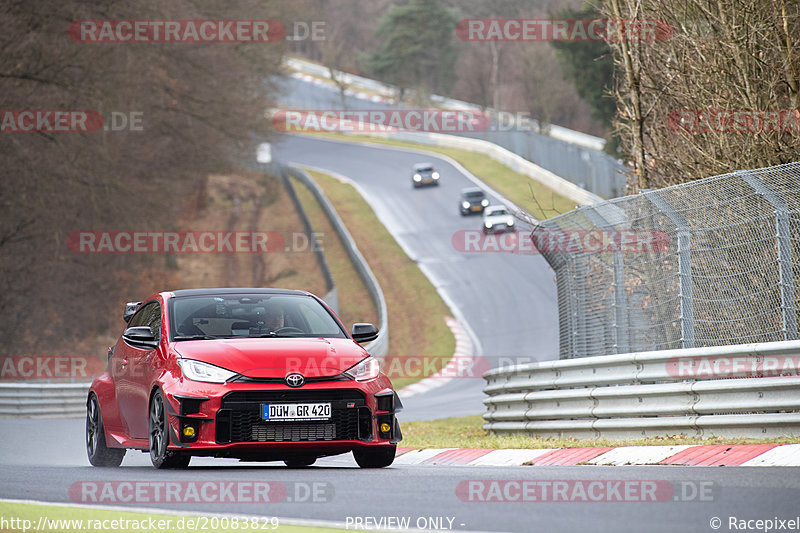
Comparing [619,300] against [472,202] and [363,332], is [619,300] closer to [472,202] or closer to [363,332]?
[363,332]

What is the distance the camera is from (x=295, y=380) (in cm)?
904

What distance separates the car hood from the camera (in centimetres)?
909

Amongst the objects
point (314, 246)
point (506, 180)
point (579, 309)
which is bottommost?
point (579, 309)

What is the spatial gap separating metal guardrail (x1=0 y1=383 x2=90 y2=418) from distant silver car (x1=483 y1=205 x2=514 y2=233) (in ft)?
94.4

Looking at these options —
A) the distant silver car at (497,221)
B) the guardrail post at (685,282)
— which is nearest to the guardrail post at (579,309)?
the guardrail post at (685,282)

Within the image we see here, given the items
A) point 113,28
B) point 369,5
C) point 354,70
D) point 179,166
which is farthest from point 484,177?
point 369,5

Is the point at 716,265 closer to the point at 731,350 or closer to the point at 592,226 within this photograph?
the point at 731,350

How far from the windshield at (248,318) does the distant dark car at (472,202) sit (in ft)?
159

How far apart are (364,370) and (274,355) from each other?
0.75 metres

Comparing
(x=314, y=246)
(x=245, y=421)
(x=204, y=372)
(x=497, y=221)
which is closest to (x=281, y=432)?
(x=245, y=421)

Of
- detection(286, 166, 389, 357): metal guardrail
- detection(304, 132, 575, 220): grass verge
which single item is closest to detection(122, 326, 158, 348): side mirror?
detection(286, 166, 389, 357): metal guardrail

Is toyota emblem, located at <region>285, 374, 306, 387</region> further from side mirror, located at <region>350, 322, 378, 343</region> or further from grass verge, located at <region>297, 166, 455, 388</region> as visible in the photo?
grass verge, located at <region>297, 166, 455, 388</region>

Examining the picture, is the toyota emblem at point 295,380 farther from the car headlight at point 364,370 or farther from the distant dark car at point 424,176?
the distant dark car at point 424,176

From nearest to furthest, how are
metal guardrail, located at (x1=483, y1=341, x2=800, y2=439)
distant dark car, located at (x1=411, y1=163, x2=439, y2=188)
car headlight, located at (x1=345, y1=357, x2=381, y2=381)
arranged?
car headlight, located at (x1=345, y1=357, x2=381, y2=381)
metal guardrail, located at (x1=483, y1=341, x2=800, y2=439)
distant dark car, located at (x1=411, y1=163, x2=439, y2=188)
